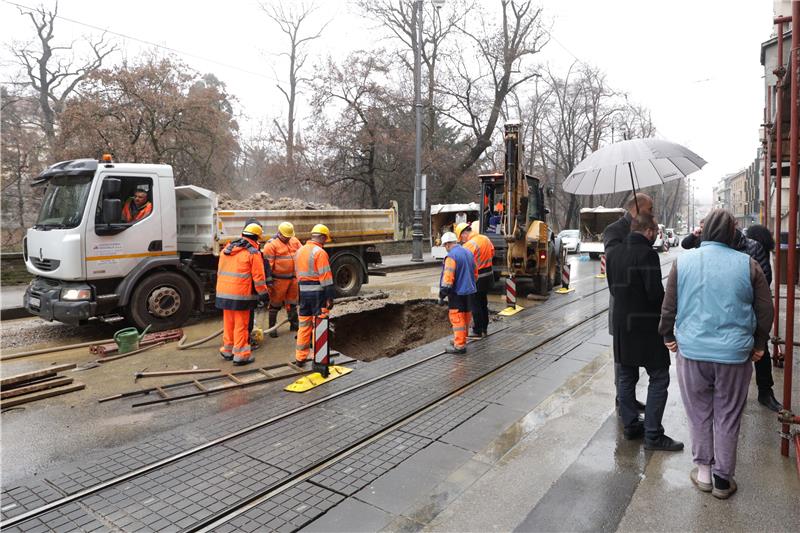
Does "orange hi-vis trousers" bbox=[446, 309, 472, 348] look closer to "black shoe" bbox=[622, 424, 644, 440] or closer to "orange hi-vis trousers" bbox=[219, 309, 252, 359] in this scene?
"orange hi-vis trousers" bbox=[219, 309, 252, 359]

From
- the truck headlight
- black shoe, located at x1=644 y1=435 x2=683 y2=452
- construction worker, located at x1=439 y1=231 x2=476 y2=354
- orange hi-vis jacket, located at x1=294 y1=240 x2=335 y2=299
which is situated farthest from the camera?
the truck headlight

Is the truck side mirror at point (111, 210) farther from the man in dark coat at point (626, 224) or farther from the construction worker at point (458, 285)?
the man in dark coat at point (626, 224)

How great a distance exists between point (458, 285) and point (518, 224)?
15.4 ft

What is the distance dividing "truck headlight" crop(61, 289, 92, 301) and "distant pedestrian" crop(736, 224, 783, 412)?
27.7ft

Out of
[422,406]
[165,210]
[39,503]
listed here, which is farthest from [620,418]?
[165,210]

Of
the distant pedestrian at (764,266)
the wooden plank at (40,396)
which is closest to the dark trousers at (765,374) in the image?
the distant pedestrian at (764,266)

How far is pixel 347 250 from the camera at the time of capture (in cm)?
1178

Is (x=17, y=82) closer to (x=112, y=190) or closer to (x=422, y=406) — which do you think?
(x=112, y=190)

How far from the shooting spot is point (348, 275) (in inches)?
471

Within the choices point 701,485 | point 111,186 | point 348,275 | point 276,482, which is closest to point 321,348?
point 276,482

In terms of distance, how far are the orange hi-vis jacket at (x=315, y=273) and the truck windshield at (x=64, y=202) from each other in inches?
153

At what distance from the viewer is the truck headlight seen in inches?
297

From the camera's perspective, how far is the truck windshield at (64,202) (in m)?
7.73

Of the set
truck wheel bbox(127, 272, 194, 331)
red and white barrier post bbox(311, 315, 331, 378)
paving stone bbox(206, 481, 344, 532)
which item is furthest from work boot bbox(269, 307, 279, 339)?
paving stone bbox(206, 481, 344, 532)
